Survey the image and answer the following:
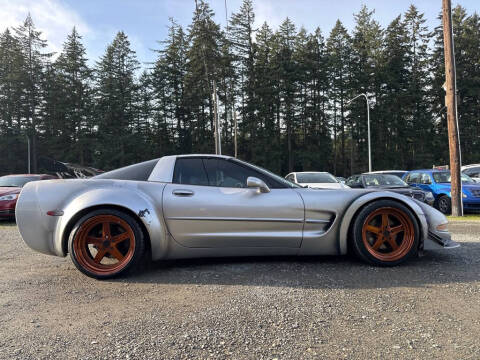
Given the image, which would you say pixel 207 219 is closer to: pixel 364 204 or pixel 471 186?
pixel 364 204

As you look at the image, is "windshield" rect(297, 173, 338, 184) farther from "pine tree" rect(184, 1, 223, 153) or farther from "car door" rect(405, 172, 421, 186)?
"pine tree" rect(184, 1, 223, 153)

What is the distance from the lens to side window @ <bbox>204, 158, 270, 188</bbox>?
10.9 feet

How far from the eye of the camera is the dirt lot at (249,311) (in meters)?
1.76

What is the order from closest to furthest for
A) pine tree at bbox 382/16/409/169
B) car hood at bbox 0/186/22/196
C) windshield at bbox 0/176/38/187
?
car hood at bbox 0/186/22/196 < windshield at bbox 0/176/38/187 < pine tree at bbox 382/16/409/169

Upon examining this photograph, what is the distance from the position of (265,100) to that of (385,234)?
3741 cm

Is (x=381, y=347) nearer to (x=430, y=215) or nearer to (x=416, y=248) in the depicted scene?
(x=416, y=248)

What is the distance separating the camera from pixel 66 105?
3716cm

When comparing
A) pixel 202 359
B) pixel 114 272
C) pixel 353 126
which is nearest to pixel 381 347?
pixel 202 359

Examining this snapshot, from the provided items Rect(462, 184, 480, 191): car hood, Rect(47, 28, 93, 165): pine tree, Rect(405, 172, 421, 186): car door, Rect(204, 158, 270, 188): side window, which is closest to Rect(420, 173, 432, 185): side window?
Rect(405, 172, 421, 186): car door

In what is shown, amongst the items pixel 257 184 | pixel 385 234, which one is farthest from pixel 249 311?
pixel 385 234

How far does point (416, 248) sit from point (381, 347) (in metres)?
1.89

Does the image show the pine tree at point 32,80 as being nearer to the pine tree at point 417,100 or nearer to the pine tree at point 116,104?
the pine tree at point 116,104

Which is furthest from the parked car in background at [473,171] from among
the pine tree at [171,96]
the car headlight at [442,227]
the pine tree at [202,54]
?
the pine tree at [171,96]

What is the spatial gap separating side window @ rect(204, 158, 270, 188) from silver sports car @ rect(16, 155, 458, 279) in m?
0.01
